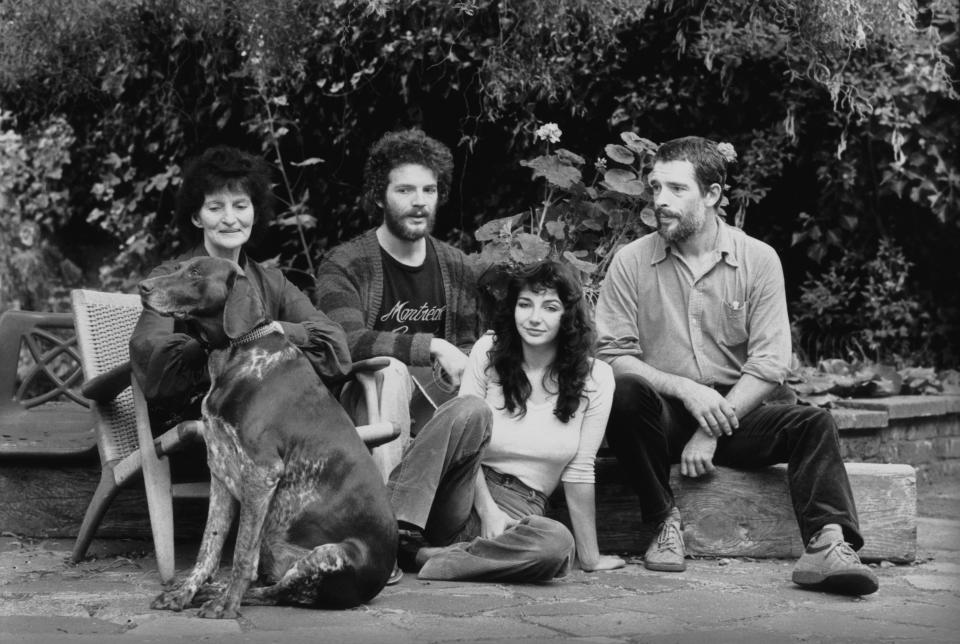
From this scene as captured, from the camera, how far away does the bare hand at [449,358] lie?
4.88 m

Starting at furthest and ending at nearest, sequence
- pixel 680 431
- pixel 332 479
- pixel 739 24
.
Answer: pixel 739 24 → pixel 680 431 → pixel 332 479

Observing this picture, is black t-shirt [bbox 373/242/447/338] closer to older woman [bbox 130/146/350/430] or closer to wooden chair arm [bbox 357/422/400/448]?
older woman [bbox 130/146/350/430]

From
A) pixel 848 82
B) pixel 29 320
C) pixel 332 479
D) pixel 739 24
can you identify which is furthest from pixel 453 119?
pixel 332 479

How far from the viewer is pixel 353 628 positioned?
11.9 ft

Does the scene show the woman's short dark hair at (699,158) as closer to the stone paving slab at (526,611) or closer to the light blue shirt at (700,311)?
the light blue shirt at (700,311)

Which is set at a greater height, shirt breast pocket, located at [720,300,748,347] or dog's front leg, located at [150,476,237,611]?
shirt breast pocket, located at [720,300,748,347]

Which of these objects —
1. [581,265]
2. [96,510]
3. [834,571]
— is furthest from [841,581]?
[96,510]

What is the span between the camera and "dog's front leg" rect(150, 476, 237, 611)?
12.6ft

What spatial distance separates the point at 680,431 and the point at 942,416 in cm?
279

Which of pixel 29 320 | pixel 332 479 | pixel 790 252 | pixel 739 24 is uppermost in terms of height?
pixel 739 24

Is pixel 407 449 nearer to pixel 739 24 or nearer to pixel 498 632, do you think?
pixel 498 632

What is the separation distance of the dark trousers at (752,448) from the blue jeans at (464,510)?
0.44 meters

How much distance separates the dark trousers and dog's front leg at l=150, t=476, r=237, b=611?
1.51m

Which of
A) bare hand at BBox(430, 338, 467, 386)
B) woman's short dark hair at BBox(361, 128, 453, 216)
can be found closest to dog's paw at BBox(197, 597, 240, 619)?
bare hand at BBox(430, 338, 467, 386)
